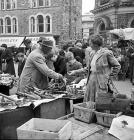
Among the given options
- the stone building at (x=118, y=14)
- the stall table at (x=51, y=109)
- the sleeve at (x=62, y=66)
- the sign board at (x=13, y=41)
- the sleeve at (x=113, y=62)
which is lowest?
the stall table at (x=51, y=109)

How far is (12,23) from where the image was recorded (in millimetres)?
30781

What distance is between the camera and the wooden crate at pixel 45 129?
2.94m

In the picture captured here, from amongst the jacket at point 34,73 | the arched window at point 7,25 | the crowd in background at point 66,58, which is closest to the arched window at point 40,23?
the arched window at point 7,25

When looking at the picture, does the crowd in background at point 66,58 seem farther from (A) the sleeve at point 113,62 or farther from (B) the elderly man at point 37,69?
(B) the elderly man at point 37,69

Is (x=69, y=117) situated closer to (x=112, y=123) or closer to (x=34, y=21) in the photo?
(x=112, y=123)

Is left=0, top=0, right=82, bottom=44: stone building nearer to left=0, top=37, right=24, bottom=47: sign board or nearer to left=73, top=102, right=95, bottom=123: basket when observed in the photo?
left=0, top=37, right=24, bottom=47: sign board

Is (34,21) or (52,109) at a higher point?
(34,21)

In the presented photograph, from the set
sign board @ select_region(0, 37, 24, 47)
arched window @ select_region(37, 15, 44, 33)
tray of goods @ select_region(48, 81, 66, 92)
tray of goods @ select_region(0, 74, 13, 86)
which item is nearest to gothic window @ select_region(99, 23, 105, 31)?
sign board @ select_region(0, 37, 24, 47)

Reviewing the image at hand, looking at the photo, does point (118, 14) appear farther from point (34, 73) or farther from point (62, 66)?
point (34, 73)

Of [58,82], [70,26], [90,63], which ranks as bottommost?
[58,82]

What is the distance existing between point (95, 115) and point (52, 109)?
750 mm

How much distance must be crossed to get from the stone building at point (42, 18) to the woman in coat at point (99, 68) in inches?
922

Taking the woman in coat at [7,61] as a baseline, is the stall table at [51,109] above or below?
below

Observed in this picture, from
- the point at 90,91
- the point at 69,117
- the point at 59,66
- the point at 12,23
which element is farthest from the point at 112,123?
the point at 12,23
